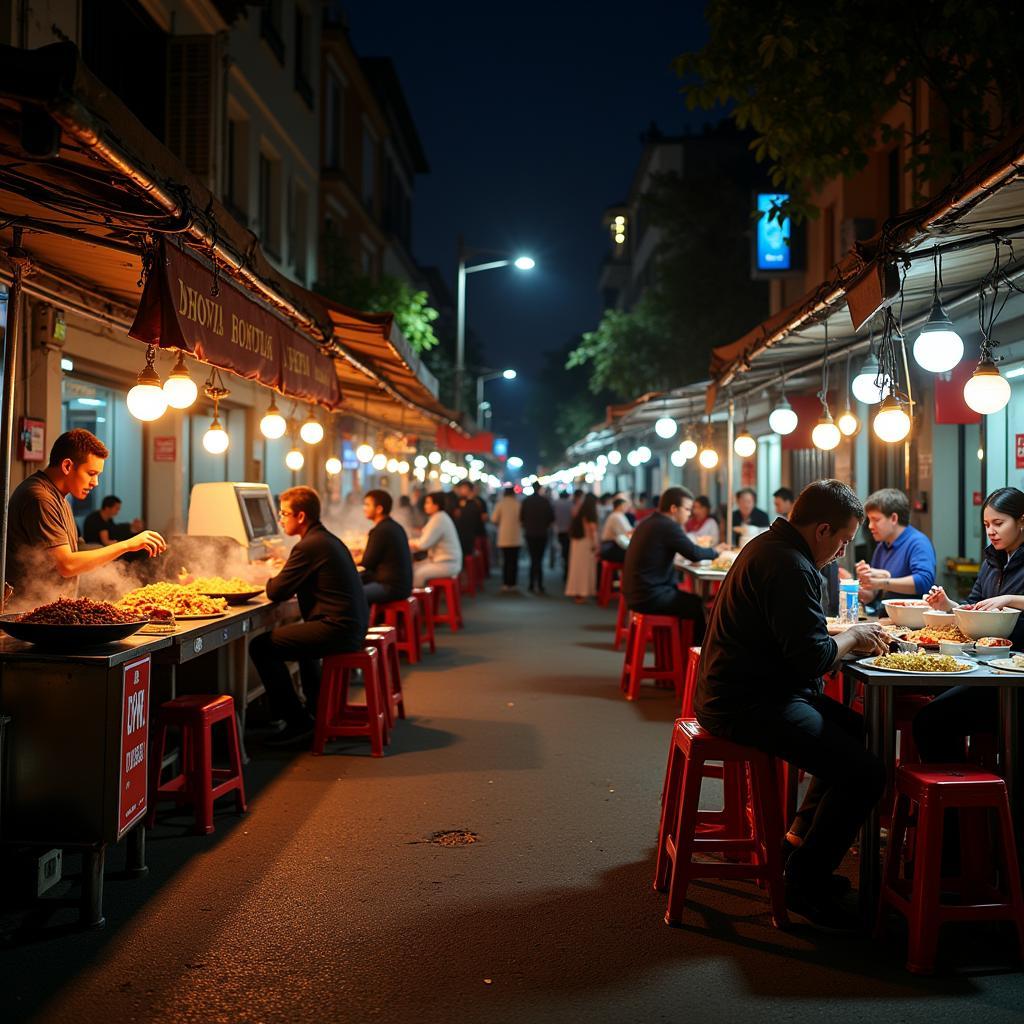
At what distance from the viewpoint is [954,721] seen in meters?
5.54

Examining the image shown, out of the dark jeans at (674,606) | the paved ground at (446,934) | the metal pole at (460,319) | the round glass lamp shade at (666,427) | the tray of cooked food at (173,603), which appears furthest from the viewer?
the metal pole at (460,319)

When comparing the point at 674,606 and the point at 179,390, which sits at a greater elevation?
the point at 179,390

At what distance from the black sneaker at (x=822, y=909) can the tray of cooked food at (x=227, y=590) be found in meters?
4.62

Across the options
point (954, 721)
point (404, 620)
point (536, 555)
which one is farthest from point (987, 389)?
point (536, 555)

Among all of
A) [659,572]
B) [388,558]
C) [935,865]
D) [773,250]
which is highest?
[773,250]

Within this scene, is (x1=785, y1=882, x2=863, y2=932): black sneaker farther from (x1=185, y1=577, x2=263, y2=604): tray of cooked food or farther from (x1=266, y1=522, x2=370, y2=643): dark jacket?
(x1=185, y1=577, x2=263, y2=604): tray of cooked food

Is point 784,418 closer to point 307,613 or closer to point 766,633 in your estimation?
point 307,613

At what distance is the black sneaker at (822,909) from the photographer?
5.06 m

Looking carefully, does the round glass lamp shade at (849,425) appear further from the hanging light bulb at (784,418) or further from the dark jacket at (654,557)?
the dark jacket at (654,557)

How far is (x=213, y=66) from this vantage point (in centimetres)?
1295

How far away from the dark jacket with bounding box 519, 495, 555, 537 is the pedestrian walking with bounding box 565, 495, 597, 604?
204cm

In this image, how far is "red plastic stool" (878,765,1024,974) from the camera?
4617 millimetres

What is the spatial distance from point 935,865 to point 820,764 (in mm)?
626

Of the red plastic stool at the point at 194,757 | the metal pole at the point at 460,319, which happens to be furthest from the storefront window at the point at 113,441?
the metal pole at the point at 460,319
